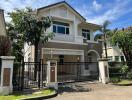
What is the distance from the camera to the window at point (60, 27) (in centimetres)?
2442

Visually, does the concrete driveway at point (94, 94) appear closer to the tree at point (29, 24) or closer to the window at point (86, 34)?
the tree at point (29, 24)

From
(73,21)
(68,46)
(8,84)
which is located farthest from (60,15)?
(8,84)

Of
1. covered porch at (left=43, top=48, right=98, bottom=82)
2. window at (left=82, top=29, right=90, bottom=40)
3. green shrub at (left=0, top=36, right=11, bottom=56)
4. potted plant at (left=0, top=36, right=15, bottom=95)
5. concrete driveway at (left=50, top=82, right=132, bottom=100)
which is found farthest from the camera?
window at (left=82, top=29, right=90, bottom=40)

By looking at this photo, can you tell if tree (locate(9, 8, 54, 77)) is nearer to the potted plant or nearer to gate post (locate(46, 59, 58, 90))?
gate post (locate(46, 59, 58, 90))

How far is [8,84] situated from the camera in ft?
41.1

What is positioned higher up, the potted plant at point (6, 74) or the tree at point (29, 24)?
the tree at point (29, 24)

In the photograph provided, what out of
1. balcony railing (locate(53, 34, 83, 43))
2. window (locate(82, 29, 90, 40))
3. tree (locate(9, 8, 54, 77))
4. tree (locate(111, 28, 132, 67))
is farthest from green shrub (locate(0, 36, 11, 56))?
tree (locate(111, 28, 132, 67))

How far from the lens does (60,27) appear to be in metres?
25.1

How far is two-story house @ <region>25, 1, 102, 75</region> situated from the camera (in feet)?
73.4

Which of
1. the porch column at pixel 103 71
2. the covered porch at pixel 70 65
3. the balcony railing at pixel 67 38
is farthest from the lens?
the balcony railing at pixel 67 38

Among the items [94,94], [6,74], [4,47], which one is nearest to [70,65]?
[4,47]

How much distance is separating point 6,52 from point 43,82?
3.87 metres

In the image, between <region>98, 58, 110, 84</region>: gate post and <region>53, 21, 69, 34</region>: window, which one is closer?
<region>98, 58, 110, 84</region>: gate post

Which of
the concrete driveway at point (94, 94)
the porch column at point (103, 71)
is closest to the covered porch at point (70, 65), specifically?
the porch column at point (103, 71)
